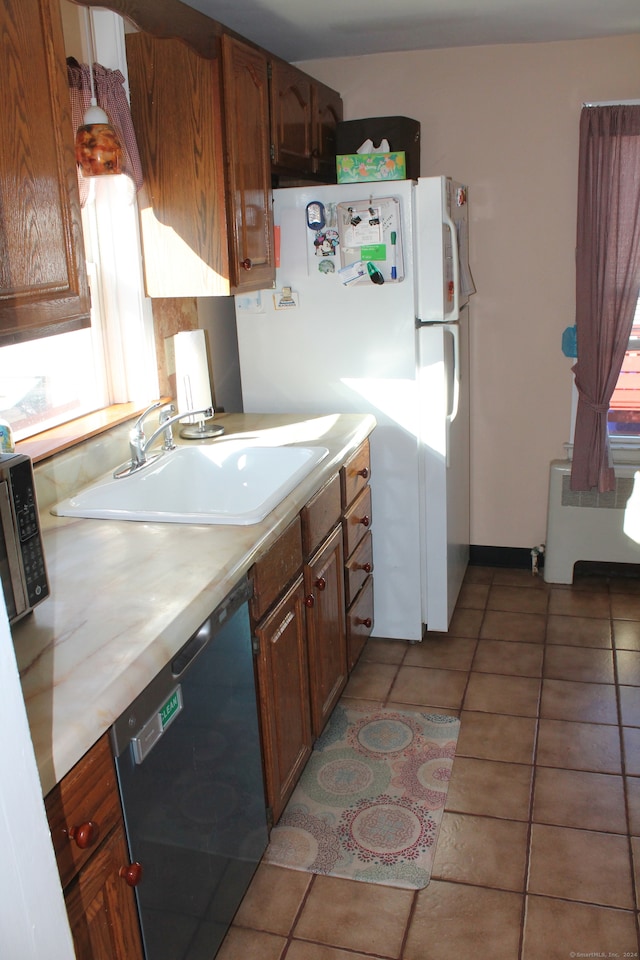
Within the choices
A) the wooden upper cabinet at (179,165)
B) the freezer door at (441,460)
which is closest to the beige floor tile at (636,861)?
the freezer door at (441,460)

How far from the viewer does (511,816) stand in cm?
232

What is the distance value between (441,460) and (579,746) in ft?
3.56

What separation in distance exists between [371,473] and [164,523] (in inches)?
51.1

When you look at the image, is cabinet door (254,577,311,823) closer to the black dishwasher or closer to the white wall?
the black dishwasher

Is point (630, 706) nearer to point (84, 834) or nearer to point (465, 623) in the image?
point (465, 623)

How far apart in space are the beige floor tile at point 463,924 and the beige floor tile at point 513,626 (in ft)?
4.52

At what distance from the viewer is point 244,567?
1.79 m

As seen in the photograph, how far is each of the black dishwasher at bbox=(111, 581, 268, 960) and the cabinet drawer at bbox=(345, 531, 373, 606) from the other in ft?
2.87

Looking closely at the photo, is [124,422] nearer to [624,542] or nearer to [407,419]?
[407,419]

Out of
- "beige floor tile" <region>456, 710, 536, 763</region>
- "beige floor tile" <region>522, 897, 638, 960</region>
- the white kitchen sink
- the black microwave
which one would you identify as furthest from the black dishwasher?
"beige floor tile" <region>456, 710, 536, 763</region>

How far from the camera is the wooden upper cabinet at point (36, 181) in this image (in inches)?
56.2

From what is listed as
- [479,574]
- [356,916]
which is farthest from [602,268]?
[356,916]

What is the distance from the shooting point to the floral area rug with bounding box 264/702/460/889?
217 cm

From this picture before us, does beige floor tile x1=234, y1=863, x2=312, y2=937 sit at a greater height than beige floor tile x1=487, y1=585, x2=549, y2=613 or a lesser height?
lesser
